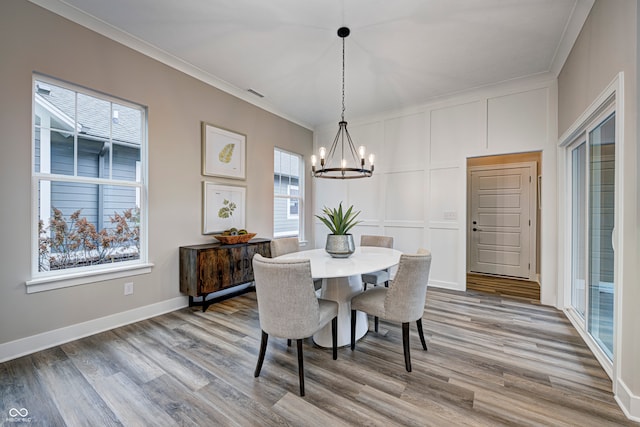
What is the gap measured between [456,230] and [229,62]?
3.82 metres

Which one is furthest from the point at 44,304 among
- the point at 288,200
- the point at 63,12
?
the point at 288,200

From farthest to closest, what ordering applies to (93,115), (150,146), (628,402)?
1. (150,146)
2. (93,115)
3. (628,402)

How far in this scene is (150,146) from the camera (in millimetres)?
3059

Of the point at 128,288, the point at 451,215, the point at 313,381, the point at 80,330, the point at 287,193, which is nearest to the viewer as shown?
the point at 313,381

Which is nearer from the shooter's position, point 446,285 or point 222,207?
point 222,207

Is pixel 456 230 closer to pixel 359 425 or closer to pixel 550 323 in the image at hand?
pixel 550 323

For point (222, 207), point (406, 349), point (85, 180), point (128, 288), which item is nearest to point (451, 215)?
point (406, 349)

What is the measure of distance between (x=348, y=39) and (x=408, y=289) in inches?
96.9

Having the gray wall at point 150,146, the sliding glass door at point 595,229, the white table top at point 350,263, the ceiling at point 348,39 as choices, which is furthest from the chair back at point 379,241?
Answer: the ceiling at point 348,39

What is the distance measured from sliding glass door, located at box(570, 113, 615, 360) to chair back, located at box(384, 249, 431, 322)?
137 centimetres

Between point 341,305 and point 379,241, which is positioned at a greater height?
→ point 379,241

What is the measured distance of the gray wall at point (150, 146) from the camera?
2.19 m

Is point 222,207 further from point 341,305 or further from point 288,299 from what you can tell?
point 288,299

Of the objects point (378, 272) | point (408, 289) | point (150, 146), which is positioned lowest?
point (378, 272)
